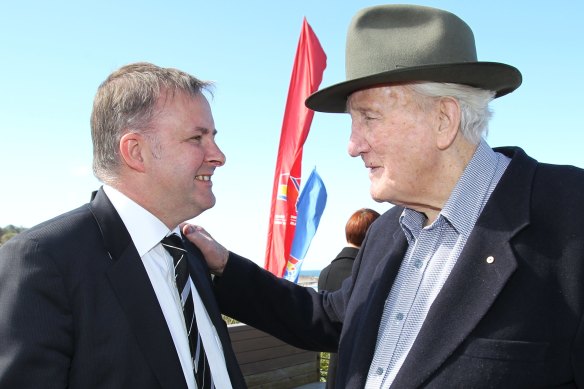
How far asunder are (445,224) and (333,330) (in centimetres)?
85

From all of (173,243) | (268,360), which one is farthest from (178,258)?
(268,360)

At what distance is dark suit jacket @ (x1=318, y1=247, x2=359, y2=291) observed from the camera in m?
4.96

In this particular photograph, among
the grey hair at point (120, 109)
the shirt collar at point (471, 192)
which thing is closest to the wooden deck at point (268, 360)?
the grey hair at point (120, 109)

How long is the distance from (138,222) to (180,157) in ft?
1.00

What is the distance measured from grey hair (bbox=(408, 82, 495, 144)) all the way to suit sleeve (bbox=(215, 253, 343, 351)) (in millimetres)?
997

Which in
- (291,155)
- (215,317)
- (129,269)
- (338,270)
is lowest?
(338,270)

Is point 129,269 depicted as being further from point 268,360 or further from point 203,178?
point 268,360

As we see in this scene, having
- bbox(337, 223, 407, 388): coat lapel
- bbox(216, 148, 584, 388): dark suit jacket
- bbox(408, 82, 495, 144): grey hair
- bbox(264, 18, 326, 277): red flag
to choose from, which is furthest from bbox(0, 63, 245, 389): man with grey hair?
bbox(264, 18, 326, 277): red flag

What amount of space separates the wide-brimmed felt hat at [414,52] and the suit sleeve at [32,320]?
120cm

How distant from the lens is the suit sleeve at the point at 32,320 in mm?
1612

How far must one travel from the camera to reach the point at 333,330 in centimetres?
268

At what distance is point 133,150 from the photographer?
7.13ft

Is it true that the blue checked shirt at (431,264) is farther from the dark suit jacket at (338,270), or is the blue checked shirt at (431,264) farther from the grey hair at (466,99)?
the dark suit jacket at (338,270)

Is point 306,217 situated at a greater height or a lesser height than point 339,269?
lesser
